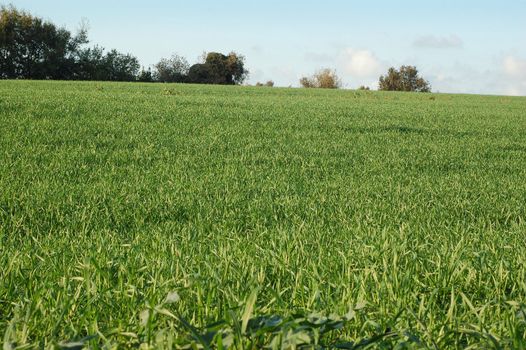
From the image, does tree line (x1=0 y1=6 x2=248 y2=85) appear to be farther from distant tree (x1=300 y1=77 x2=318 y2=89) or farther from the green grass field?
the green grass field

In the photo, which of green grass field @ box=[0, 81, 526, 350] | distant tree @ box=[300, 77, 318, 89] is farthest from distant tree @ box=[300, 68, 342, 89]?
green grass field @ box=[0, 81, 526, 350]

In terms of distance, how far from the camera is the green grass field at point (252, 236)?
6.73 ft

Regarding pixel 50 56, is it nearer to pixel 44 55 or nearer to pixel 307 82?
pixel 44 55

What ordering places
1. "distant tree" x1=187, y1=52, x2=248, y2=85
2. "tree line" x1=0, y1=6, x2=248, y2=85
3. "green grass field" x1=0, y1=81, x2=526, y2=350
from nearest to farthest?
1. "green grass field" x1=0, y1=81, x2=526, y2=350
2. "tree line" x1=0, y1=6, x2=248, y2=85
3. "distant tree" x1=187, y1=52, x2=248, y2=85

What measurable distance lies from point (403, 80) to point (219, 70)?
28229mm

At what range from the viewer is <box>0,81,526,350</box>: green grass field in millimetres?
2051

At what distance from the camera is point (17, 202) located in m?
5.19

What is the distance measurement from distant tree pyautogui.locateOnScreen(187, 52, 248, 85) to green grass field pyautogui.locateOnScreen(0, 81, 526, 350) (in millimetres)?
66864

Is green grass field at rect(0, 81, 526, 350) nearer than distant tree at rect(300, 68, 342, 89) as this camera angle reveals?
Yes

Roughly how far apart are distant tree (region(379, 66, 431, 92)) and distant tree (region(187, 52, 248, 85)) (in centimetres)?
2161

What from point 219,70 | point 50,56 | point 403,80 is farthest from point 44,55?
point 403,80

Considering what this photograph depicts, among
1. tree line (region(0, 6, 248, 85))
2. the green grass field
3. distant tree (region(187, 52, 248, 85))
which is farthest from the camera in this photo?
distant tree (region(187, 52, 248, 85))

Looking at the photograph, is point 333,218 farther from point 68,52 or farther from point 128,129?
point 68,52

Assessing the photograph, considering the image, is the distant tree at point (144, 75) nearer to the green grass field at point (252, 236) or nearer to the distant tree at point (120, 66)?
the distant tree at point (120, 66)
